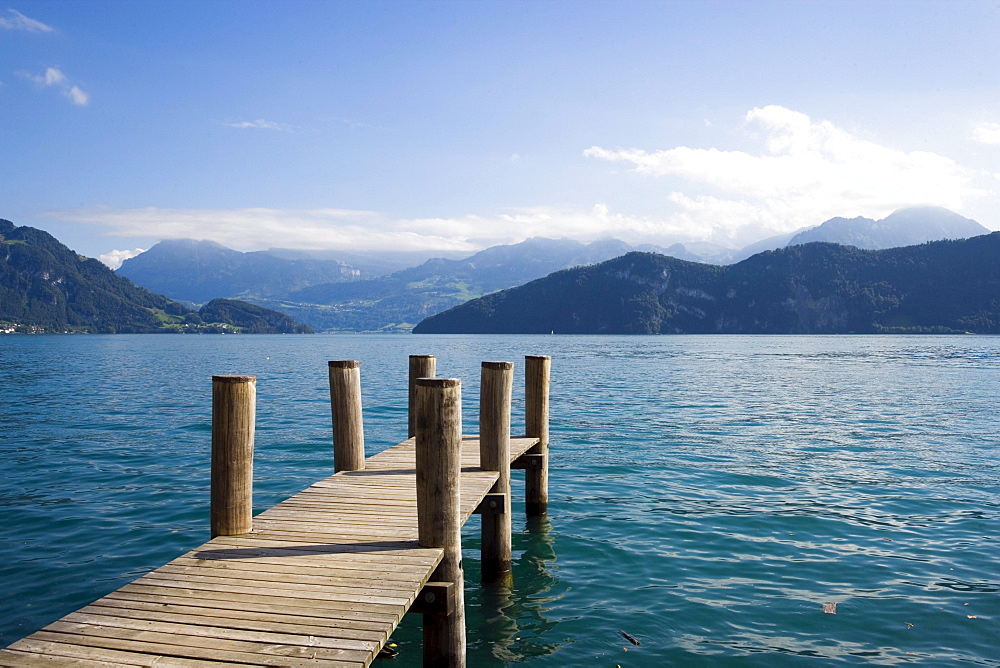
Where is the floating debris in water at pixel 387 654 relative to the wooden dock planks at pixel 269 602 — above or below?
below

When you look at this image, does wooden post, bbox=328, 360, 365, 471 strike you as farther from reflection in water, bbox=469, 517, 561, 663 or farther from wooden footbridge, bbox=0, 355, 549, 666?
reflection in water, bbox=469, 517, 561, 663

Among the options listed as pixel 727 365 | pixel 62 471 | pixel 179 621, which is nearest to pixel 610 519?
pixel 179 621

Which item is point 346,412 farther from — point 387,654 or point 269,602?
point 269,602

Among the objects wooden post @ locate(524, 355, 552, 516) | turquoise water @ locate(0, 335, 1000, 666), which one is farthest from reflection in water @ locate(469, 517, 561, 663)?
wooden post @ locate(524, 355, 552, 516)

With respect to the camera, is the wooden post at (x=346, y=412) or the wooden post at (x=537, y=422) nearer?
the wooden post at (x=346, y=412)

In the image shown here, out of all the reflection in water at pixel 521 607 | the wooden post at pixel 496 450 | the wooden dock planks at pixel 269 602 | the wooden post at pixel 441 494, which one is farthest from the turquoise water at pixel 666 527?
the wooden dock planks at pixel 269 602

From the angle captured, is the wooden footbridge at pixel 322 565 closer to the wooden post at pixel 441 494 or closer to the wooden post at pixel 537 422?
the wooden post at pixel 441 494

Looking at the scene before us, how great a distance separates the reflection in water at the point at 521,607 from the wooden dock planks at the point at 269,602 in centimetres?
171

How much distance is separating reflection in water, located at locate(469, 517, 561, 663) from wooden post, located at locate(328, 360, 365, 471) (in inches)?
112

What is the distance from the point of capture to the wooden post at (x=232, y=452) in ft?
23.1

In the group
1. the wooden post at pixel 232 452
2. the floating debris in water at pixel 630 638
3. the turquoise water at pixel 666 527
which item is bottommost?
the floating debris in water at pixel 630 638

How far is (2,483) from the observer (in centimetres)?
1647

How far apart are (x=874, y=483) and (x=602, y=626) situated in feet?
36.4

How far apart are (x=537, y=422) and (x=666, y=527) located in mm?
3145
